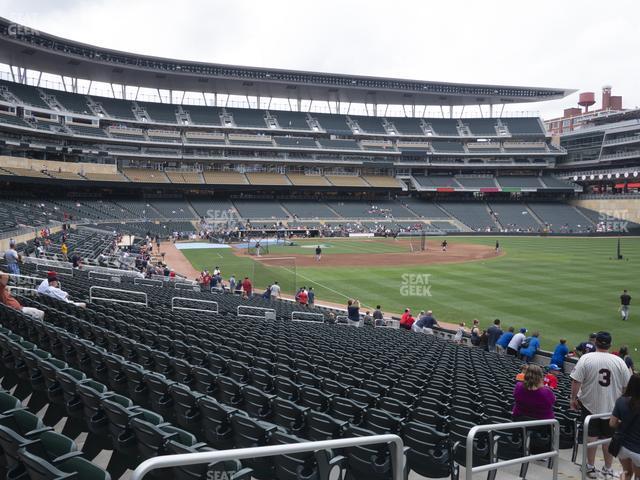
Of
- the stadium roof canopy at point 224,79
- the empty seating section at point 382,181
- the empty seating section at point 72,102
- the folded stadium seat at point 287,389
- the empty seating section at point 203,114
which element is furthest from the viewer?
the empty seating section at point 382,181

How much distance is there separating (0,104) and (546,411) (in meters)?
69.3

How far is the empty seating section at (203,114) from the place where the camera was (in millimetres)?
82500

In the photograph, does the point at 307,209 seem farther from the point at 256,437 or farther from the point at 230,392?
the point at 256,437

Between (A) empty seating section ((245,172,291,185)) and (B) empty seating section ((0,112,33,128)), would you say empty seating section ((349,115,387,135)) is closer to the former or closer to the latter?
(A) empty seating section ((245,172,291,185))

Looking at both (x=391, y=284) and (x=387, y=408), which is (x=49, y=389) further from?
(x=391, y=284)

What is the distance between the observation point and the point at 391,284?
34.0 metres

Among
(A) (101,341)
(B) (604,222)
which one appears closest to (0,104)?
(A) (101,341)

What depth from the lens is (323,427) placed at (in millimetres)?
5395

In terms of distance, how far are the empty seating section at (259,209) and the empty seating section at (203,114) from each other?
→ 1486cm

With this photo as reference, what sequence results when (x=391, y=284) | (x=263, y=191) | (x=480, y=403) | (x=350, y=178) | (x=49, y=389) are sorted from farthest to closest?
(x=350, y=178), (x=263, y=191), (x=391, y=284), (x=480, y=403), (x=49, y=389)

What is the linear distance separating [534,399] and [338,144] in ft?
280

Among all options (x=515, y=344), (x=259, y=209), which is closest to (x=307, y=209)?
(x=259, y=209)

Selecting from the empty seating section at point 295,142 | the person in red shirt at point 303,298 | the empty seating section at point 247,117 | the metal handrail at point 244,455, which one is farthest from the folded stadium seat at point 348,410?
the empty seating section at point 247,117

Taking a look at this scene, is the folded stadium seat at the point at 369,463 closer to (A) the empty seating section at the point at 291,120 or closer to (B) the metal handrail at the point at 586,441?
(B) the metal handrail at the point at 586,441
